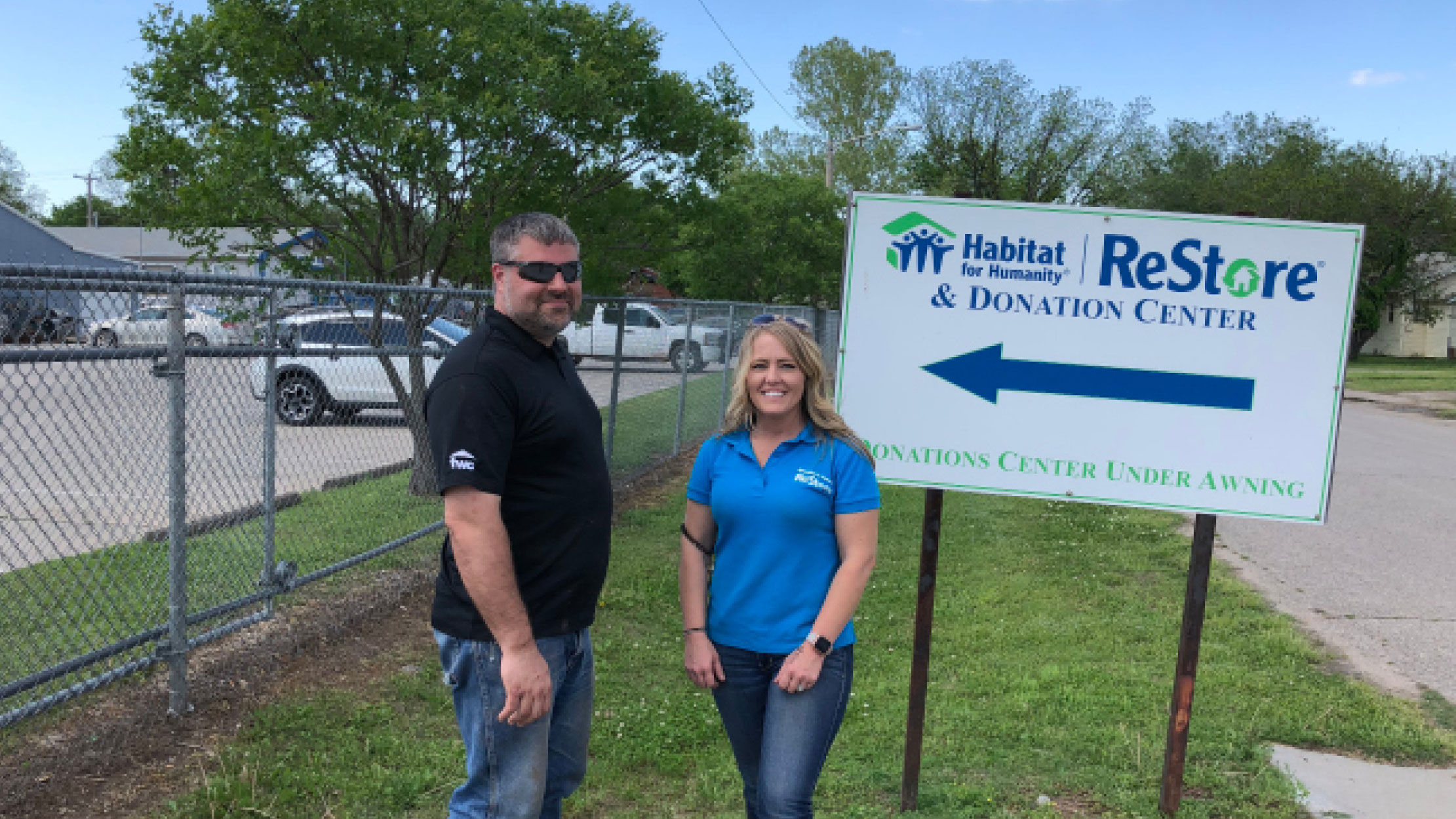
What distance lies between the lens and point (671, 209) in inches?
363

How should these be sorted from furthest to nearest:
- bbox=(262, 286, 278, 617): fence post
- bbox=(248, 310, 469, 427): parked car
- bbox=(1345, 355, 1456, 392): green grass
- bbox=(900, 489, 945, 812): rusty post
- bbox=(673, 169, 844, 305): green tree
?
bbox=(1345, 355, 1456, 392): green grass → bbox=(673, 169, 844, 305): green tree → bbox=(248, 310, 469, 427): parked car → bbox=(262, 286, 278, 617): fence post → bbox=(900, 489, 945, 812): rusty post

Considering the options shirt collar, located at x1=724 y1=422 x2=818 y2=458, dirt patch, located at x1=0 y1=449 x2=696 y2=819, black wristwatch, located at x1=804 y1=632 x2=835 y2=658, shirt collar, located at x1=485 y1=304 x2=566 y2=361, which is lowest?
dirt patch, located at x1=0 y1=449 x2=696 y2=819

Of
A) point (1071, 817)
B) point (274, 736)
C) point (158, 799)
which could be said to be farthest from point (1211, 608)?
point (158, 799)

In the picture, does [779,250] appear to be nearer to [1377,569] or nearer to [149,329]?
[1377,569]

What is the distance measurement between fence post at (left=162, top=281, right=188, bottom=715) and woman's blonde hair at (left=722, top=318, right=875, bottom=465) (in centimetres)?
224

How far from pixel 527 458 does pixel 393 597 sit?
363 centimetres

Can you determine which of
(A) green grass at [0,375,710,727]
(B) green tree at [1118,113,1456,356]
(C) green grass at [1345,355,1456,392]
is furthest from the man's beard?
(B) green tree at [1118,113,1456,356]

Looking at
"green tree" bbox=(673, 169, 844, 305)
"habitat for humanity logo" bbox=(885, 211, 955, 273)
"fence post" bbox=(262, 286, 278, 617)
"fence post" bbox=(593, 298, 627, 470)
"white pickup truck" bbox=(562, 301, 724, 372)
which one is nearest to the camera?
"habitat for humanity logo" bbox=(885, 211, 955, 273)

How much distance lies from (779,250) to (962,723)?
1814cm

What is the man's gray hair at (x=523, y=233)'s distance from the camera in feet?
8.32

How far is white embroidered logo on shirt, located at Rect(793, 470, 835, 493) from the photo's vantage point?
2672 mm

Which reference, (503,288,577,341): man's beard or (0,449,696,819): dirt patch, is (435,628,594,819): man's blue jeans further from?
(0,449,696,819): dirt patch

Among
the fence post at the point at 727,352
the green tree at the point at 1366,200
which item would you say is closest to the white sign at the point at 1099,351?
the fence post at the point at 727,352

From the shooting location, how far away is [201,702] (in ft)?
13.8
